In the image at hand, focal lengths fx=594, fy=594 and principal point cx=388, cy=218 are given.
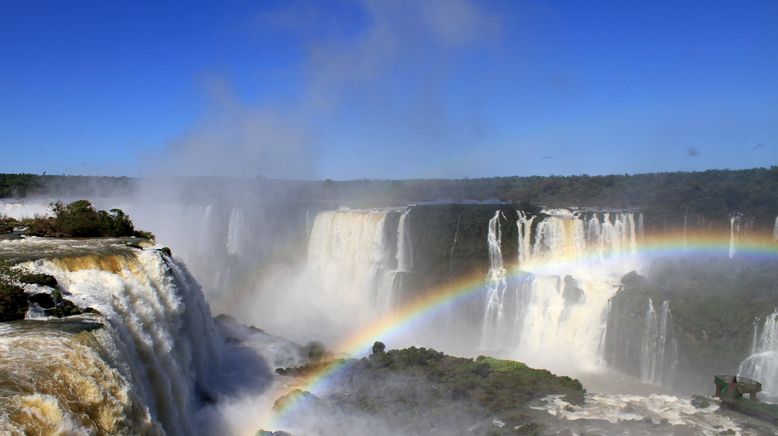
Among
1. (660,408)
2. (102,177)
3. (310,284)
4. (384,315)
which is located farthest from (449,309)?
(102,177)

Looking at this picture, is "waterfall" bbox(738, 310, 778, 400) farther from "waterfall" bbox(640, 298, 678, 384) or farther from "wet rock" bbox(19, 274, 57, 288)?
"wet rock" bbox(19, 274, 57, 288)

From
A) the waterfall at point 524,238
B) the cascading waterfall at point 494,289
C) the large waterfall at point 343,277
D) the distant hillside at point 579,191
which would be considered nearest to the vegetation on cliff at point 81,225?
the large waterfall at point 343,277

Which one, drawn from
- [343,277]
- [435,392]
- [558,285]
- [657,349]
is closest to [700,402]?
[657,349]

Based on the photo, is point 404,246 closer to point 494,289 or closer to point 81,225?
point 494,289

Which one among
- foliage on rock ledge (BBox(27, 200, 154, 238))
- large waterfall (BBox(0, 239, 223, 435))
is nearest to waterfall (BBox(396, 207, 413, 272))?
large waterfall (BBox(0, 239, 223, 435))

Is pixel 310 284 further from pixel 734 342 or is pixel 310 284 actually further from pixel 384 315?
pixel 734 342

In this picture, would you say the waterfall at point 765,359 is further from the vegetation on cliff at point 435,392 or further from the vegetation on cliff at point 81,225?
the vegetation on cliff at point 81,225
